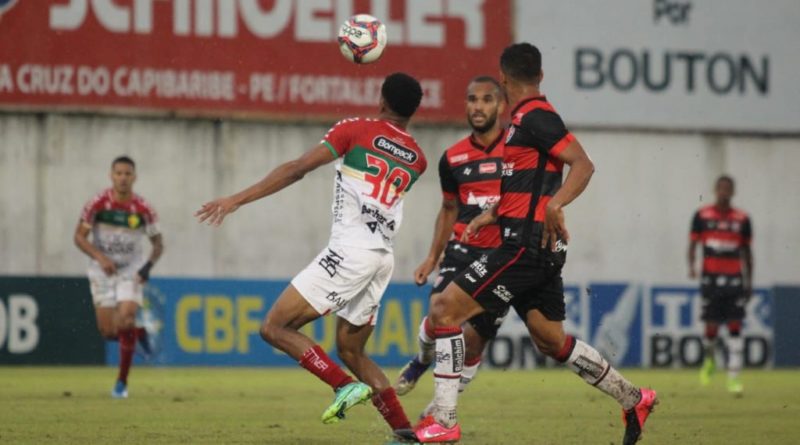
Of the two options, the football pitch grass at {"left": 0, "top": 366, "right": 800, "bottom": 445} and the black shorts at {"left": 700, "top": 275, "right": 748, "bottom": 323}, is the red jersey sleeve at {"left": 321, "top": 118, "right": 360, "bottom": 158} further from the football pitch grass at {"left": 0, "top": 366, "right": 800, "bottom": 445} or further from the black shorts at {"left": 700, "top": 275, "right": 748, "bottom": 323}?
the black shorts at {"left": 700, "top": 275, "right": 748, "bottom": 323}

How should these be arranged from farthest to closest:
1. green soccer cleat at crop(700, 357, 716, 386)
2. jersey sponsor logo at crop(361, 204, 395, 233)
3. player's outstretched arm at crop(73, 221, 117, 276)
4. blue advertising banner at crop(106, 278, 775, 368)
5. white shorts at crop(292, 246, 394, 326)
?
blue advertising banner at crop(106, 278, 775, 368), green soccer cleat at crop(700, 357, 716, 386), player's outstretched arm at crop(73, 221, 117, 276), jersey sponsor logo at crop(361, 204, 395, 233), white shorts at crop(292, 246, 394, 326)

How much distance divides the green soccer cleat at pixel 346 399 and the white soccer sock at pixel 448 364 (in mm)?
495

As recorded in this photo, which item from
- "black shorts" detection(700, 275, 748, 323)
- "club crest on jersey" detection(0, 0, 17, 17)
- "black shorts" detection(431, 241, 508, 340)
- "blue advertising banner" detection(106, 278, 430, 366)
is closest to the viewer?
"black shorts" detection(431, 241, 508, 340)

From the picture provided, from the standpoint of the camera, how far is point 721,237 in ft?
62.9

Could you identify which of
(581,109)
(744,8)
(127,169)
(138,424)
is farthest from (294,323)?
(744,8)

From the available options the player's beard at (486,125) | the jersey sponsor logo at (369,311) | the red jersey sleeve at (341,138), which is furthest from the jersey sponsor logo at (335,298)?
the player's beard at (486,125)

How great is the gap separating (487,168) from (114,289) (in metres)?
5.09

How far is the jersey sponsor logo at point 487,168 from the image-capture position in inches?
496

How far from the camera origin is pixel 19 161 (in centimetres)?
2241

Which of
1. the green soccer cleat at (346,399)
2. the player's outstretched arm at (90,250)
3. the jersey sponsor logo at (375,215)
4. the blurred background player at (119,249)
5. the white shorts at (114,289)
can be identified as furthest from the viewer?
the white shorts at (114,289)

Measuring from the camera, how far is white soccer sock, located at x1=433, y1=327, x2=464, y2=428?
9.61 m

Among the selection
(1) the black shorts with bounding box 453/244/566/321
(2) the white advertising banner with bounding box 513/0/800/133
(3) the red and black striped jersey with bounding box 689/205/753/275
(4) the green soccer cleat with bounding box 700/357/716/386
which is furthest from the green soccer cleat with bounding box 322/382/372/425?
(2) the white advertising banner with bounding box 513/0/800/133

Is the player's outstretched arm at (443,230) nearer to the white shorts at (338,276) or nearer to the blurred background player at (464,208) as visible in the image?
the blurred background player at (464,208)

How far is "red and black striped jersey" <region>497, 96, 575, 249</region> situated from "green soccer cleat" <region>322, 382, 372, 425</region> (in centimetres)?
126
